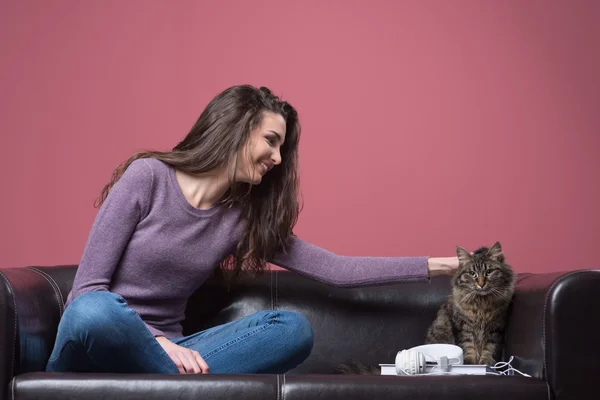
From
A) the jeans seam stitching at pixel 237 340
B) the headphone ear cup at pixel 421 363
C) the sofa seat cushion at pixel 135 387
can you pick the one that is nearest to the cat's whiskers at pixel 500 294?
the headphone ear cup at pixel 421 363

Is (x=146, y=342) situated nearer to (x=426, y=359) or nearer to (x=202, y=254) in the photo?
(x=202, y=254)

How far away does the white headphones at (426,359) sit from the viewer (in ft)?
6.39

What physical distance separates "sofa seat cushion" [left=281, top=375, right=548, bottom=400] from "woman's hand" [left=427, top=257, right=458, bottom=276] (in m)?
0.57

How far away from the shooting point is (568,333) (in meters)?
1.88

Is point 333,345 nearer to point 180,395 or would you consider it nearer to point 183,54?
point 180,395

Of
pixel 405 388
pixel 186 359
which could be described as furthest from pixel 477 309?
pixel 186 359

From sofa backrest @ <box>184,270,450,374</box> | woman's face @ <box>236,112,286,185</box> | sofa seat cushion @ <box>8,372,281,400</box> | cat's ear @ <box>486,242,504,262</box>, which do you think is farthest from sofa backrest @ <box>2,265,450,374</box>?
sofa seat cushion @ <box>8,372,281,400</box>

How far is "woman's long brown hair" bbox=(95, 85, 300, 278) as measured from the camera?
7.33 feet

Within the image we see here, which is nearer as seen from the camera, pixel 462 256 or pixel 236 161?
pixel 236 161

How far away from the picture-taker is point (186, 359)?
190 centimetres

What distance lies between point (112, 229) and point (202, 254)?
0.32m

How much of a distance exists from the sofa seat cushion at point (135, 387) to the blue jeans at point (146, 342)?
8 cm

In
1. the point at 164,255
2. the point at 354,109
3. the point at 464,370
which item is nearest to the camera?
the point at 464,370

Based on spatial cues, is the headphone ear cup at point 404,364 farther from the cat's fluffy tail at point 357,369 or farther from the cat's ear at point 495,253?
the cat's ear at point 495,253
